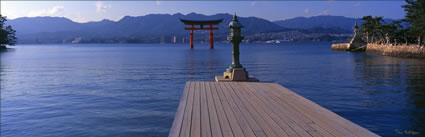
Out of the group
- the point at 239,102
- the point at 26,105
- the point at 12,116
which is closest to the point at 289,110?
the point at 239,102

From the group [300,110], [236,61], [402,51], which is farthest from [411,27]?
[300,110]

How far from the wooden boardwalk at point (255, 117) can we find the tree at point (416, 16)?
5103 cm

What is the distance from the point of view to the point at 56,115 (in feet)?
43.1

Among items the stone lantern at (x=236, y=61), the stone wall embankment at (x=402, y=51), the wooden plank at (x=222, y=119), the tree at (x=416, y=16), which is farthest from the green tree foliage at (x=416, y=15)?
the wooden plank at (x=222, y=119)

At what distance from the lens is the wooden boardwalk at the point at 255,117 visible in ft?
22.6

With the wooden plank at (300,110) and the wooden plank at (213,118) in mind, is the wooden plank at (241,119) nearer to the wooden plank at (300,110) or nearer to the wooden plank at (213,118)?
the wooden plank at (213,118)

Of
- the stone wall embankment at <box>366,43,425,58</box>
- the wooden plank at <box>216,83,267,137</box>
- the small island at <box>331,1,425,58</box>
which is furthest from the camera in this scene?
the small island at <box>331,1,425,58</box>

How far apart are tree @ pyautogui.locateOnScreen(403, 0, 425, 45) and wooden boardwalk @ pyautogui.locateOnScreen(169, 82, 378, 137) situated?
5103 centimetres

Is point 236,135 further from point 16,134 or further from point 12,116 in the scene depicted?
point 12,116

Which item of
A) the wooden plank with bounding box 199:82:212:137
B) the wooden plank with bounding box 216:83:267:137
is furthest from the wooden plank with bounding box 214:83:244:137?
the wooden plank with bounding box 199:82:212:137

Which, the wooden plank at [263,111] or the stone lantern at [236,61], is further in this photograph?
the stone lantern at [236,61]

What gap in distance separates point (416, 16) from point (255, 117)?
60531 millimetres

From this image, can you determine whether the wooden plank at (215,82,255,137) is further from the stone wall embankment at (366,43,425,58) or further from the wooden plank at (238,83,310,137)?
the stone wall embankment at (366,43,425,58)

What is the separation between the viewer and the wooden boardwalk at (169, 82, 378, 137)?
22.6 feet
